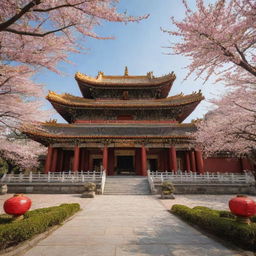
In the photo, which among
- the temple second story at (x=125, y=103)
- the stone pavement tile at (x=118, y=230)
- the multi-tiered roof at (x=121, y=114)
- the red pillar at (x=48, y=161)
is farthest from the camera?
the temple second story at (x=125, y=103)

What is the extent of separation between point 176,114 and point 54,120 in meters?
13.6

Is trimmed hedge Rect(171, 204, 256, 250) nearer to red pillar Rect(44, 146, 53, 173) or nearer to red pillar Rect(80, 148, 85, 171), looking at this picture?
red pillar Rect(44, 146, 53, 173)

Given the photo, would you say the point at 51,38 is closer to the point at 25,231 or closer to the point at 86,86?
the point at 25,231

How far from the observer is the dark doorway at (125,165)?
62.8 ft

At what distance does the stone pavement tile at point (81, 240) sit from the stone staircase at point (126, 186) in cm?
843

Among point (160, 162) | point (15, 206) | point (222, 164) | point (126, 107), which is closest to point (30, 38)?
point (15, 206)

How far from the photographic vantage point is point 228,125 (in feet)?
30.9

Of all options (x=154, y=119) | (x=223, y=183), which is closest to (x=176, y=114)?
(x=154, y=119)

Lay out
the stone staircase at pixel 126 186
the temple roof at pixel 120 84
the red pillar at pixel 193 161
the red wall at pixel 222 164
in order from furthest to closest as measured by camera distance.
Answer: the temple roof at pixel 120 84 < the red wall at pixel 222 164 < the red pillar at pixel 193 161 < the stone staircase at pixel 126 186

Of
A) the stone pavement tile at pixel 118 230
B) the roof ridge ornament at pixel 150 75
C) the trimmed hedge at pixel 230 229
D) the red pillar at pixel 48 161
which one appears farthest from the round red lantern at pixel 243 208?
the roof ridge ornament at pixel 150 75

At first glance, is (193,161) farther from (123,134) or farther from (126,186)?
(126,186)

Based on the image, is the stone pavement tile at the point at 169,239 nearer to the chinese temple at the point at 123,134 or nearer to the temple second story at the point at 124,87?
the chinese temple at the point at 123,134

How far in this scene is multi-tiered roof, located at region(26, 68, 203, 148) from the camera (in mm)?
16328

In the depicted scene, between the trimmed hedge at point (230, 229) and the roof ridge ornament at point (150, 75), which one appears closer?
the trimmed hedge at point (230, 229)
